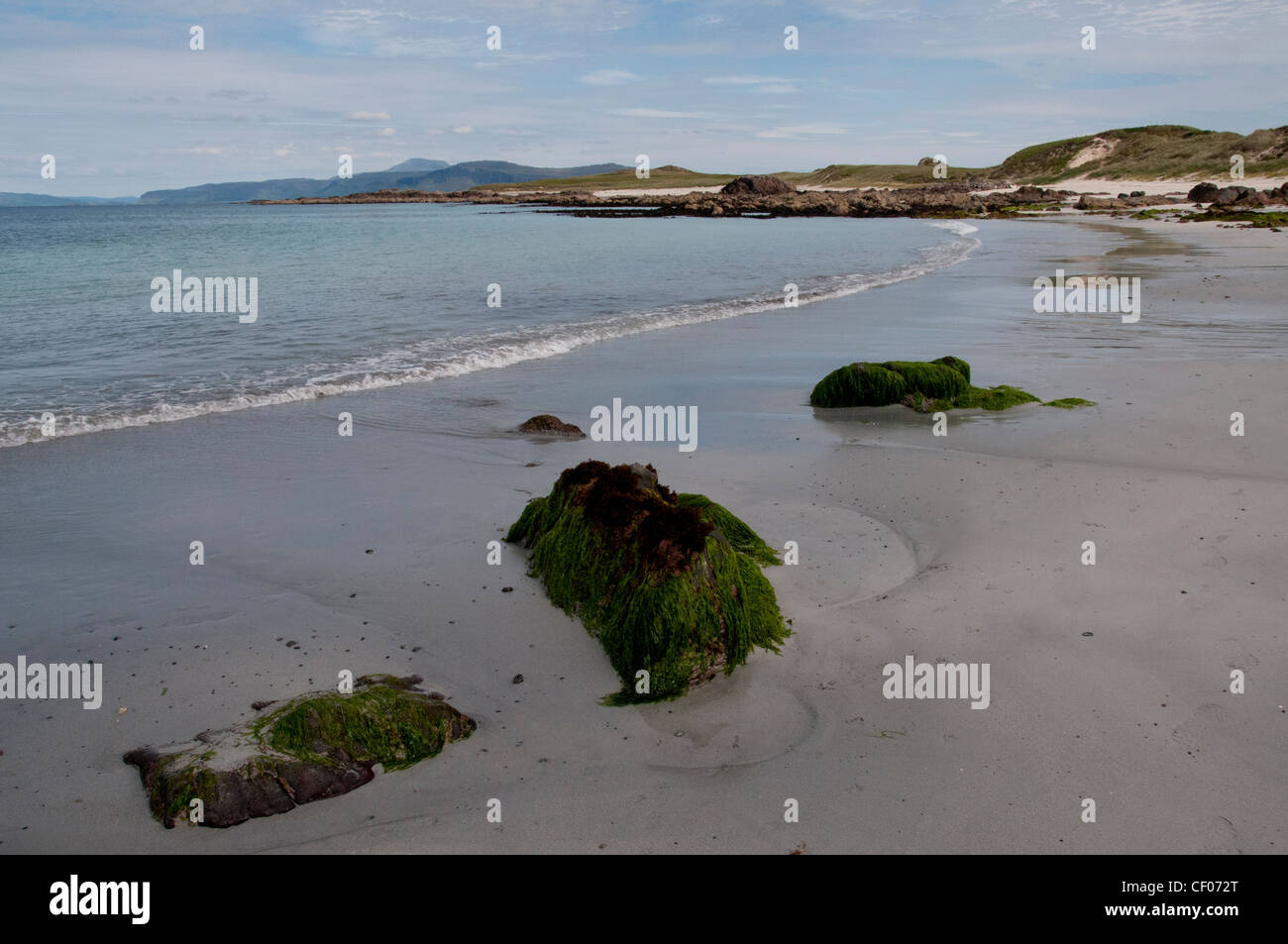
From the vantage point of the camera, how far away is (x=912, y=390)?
10.5 m

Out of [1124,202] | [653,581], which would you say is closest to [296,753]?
[653,581]

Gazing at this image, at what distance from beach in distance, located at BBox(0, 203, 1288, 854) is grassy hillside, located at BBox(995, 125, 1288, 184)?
241 ft

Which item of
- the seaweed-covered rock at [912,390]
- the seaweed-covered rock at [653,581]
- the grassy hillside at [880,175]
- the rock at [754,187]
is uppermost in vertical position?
the grassy hillside at [880,175]

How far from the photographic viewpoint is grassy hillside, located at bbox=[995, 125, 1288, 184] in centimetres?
7419

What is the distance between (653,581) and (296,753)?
A: 202 cm

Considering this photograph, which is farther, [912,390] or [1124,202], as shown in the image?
[1124,202]

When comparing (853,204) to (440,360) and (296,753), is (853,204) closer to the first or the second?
(440,360)

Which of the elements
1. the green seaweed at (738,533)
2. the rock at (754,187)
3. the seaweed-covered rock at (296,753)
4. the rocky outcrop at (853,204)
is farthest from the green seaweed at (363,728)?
the rock at (754,187)

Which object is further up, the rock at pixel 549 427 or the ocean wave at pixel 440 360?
the ocean wave at pixel 440 360

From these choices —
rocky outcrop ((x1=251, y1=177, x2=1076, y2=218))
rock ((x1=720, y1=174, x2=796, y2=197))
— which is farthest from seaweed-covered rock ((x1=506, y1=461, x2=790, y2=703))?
rock ((x1=720, y1=174, x2=796, y2=197))

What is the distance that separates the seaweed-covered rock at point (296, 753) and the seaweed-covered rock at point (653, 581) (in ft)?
3.34

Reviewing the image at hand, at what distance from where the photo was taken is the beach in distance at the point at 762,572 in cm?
379

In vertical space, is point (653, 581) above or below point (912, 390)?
below

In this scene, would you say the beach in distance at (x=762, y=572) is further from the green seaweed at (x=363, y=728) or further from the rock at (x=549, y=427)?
the rock at (x=549, y=427)
